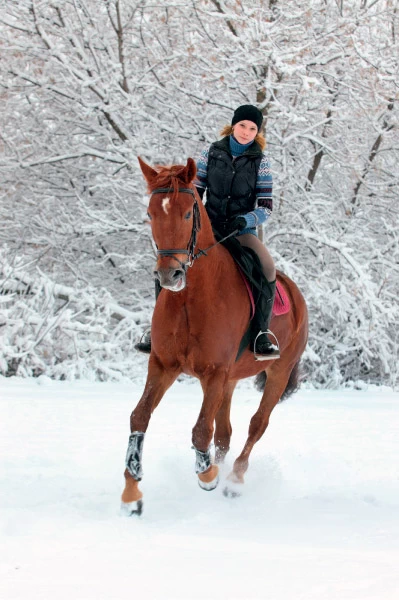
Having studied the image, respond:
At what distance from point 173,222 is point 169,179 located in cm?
28

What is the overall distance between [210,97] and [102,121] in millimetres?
1890

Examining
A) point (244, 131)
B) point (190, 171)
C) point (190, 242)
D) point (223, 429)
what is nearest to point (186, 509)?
point (223, 429)

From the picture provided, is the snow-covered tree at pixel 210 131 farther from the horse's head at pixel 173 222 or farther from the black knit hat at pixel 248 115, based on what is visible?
the horse's head at pixel 173 222

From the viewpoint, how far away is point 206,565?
3307 millimetres

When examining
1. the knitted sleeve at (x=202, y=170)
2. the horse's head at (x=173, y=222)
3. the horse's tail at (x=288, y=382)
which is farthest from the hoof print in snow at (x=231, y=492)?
the knitted sleeve at (x=202, y=170)

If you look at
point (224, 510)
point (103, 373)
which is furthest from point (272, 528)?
point (103, 373)

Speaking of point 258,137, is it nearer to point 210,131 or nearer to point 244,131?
point 244,131

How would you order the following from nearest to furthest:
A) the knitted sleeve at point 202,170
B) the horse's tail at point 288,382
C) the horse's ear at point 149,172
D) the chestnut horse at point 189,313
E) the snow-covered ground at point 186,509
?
the snow-covered ground at point 186,509, the chestnut horse at point 189,313, the horse's ear at point 149,172, the knitted sleeve at point 202,170, the horse's tail at point 288,382

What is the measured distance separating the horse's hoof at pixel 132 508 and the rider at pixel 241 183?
3.98 ft

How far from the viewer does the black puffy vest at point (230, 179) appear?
5.41 metres

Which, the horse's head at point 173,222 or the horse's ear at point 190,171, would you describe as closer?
the horse's head at point 173,222

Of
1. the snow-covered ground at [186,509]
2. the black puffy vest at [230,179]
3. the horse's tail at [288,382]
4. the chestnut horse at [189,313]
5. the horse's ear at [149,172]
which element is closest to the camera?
the snow-covered ground at [186,509]

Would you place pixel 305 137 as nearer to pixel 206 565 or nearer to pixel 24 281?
pixel 24 281

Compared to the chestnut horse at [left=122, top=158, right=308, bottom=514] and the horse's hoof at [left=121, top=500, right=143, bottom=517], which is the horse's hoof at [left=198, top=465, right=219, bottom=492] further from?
the horse's hoof at [left=121, top=500, right=143, bottom=517]
